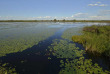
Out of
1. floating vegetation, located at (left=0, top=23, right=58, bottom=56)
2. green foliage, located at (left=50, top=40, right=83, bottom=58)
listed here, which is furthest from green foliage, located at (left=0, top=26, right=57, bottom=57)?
green foliage, located at (left=50, top=40, right=83, bottom=58)

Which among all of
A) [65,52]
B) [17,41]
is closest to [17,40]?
[17,41]

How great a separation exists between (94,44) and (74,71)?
4.52 m

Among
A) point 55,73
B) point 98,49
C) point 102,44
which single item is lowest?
point 55,73

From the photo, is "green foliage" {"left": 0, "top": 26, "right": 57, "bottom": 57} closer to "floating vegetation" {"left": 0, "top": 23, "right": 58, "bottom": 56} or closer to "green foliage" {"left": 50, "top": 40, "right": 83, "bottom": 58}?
"floating vegetation" {"left": 0, "top": 23, "right": 58, "bottom": 56}

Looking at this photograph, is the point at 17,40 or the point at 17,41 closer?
the point at 17,41

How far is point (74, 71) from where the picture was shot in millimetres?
5512

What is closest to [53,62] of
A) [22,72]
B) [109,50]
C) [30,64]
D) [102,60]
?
[30,64]

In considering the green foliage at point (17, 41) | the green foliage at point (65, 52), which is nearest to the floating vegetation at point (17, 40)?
the green foliage at point (17, 41)

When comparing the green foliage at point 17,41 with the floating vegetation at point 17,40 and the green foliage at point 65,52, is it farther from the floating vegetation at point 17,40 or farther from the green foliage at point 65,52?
the green foliage at point 65,52

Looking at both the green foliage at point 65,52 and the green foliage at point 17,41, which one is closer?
the green foliage at point 65,52

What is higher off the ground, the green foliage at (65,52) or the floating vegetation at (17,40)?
the floating vegetation at (17,40)

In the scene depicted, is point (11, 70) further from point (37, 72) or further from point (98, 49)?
point (98, 49)

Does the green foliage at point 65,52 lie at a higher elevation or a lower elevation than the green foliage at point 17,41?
lower

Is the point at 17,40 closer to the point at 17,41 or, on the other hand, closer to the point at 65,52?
the point at 17,41
